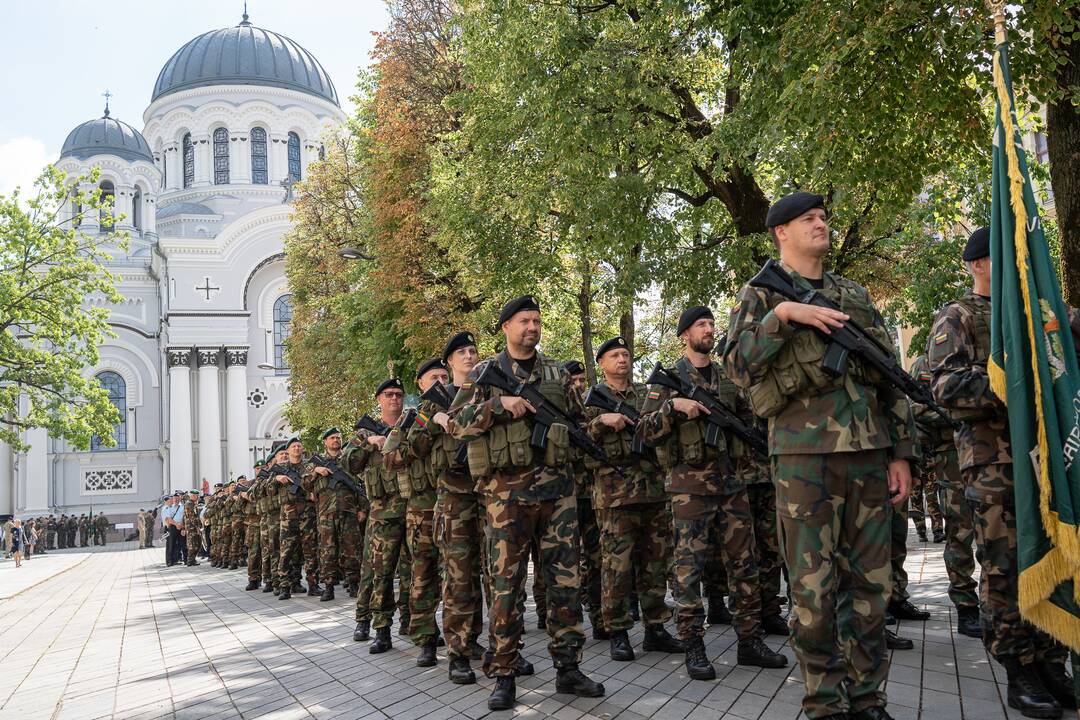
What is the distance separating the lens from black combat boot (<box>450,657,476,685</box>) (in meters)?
5.91

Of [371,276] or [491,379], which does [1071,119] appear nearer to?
[491,379]

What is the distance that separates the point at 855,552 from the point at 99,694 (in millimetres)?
6063

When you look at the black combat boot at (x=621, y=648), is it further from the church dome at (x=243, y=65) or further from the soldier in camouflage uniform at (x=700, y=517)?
the church dome at (x=243, y=65)

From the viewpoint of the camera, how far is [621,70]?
11414 mm

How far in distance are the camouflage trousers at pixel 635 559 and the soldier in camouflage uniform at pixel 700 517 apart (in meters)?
0.63

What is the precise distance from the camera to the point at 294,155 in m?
56.3

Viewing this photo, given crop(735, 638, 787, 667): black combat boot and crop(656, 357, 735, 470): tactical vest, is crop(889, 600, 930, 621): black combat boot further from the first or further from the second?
crop(656, 357, 735, 470): tactical vest

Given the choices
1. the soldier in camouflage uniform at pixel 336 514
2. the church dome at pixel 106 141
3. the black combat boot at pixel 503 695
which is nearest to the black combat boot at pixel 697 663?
the black combat boot at pixel 503 695

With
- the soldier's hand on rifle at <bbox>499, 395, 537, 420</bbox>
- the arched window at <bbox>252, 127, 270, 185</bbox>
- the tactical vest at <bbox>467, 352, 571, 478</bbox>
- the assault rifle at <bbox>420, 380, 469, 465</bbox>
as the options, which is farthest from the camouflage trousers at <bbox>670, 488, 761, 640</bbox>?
the arched window at <bbox>252, 127, 270, 185</bbox>

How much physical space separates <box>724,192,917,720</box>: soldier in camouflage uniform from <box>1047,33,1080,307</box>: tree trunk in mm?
4120

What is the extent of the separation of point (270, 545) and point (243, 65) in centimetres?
5042

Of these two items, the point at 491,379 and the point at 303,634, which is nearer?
the point at 491,379

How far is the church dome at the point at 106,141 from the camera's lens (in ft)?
175

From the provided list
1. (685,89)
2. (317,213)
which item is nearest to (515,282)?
(685,89)
